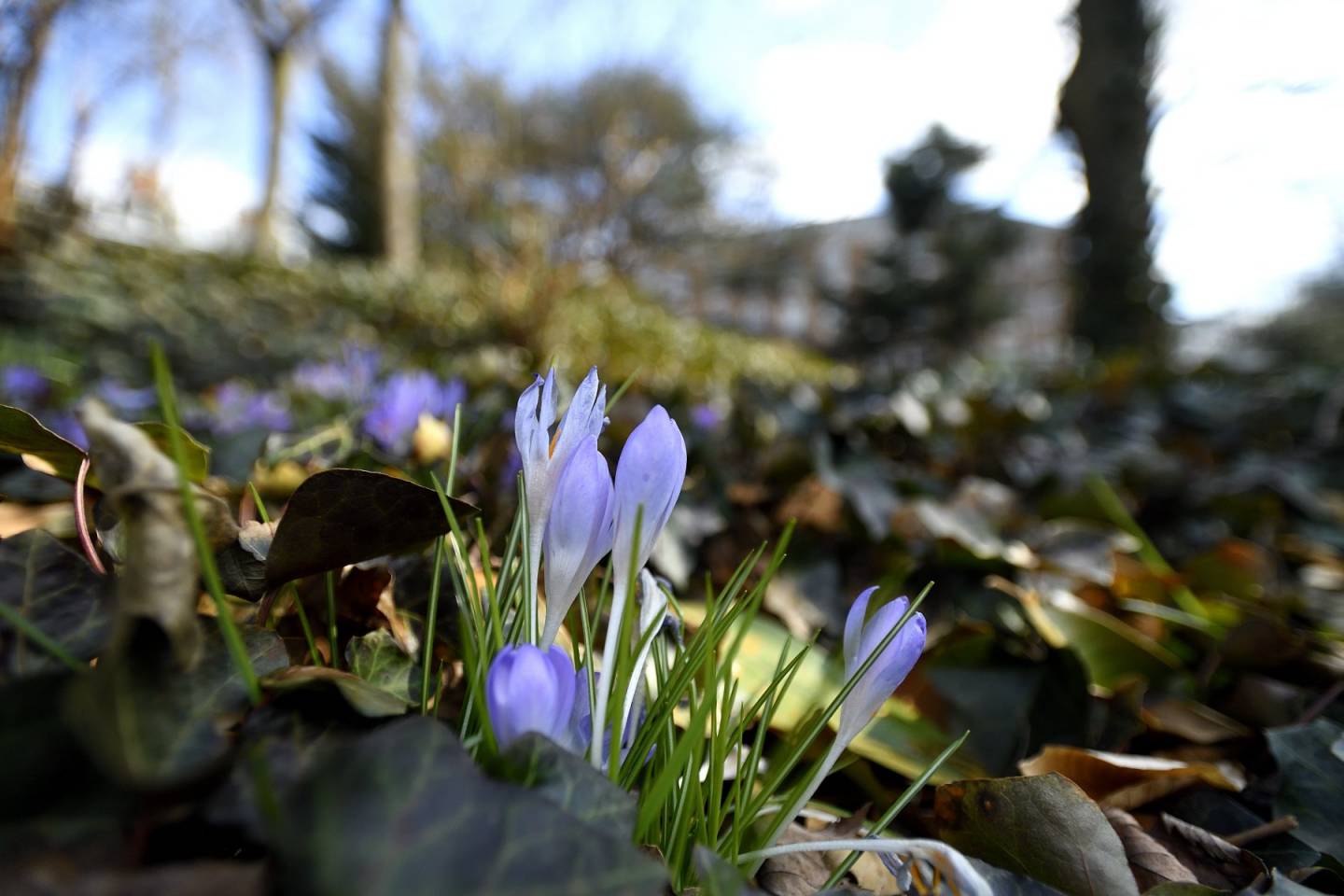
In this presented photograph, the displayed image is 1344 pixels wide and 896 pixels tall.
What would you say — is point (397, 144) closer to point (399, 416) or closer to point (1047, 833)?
point (399, 416)

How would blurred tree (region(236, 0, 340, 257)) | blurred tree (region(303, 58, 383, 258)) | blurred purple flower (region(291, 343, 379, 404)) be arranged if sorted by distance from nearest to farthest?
blurred purple flower (region(291, 343, 379, 404)), blurred tree (region(236, 0, 340, 257)), blurred tree (region(303, 58, 383, 258))

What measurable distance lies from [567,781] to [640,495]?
15cm

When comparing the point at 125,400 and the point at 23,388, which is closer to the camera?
the point at 23,388

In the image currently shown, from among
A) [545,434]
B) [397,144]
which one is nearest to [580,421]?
A: [545,434]

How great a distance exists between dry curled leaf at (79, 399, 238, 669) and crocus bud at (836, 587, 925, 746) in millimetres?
331

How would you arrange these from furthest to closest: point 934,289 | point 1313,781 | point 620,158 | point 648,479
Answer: point 934,289, point 620,158, point 1313,781, point 648,479

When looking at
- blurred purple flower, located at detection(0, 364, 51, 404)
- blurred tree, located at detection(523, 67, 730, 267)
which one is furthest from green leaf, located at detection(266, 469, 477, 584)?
blurred tree, located at detection(523, 67, 730, 267)

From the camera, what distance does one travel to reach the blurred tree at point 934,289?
1750cm

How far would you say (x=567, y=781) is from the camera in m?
0.37

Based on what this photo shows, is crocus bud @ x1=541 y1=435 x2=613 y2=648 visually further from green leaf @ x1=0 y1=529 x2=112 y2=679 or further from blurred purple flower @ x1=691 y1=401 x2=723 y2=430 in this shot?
blurred purple flower @ x1=691 y1=401 x2=723 y2=430

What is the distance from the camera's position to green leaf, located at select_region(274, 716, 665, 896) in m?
0.27

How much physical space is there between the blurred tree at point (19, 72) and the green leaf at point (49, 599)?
5.87 m

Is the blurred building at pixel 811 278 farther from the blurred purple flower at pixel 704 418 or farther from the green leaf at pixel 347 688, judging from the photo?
the green leaf at pixel 347 688

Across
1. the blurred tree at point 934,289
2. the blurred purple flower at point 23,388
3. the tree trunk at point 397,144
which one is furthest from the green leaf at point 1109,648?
the blurred tree at point 934,289
